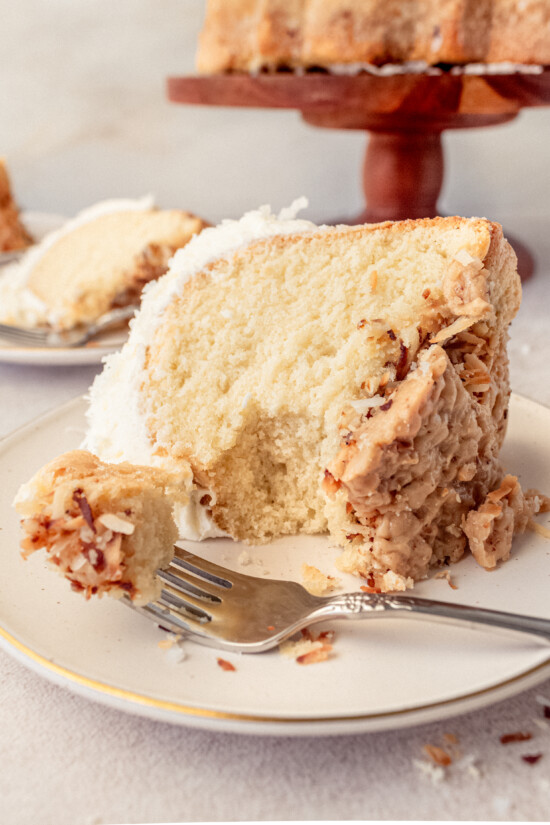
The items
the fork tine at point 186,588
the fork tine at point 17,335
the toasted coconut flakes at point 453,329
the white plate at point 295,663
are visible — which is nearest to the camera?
the white plate at point 295,663

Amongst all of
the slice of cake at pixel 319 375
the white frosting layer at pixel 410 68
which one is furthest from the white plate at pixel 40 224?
the slice of cake at pixel 319 375

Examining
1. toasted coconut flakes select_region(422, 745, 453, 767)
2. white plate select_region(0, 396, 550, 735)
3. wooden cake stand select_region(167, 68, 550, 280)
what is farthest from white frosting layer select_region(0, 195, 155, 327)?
toasted coconut flakes select_region(422, 745, 453, 767)

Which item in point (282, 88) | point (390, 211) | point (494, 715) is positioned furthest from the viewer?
point (390, 211)

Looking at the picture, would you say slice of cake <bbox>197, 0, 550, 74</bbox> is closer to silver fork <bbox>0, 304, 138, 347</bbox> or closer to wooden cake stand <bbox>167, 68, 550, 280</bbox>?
wooden cake stand <bbox>167, 68, 550, 280</bbox>

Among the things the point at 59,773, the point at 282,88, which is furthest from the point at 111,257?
the point at 59,773

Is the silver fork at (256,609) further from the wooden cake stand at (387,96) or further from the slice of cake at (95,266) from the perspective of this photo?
the wooden cake stand at (387,96)

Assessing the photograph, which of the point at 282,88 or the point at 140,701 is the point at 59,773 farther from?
the point at 282,88
